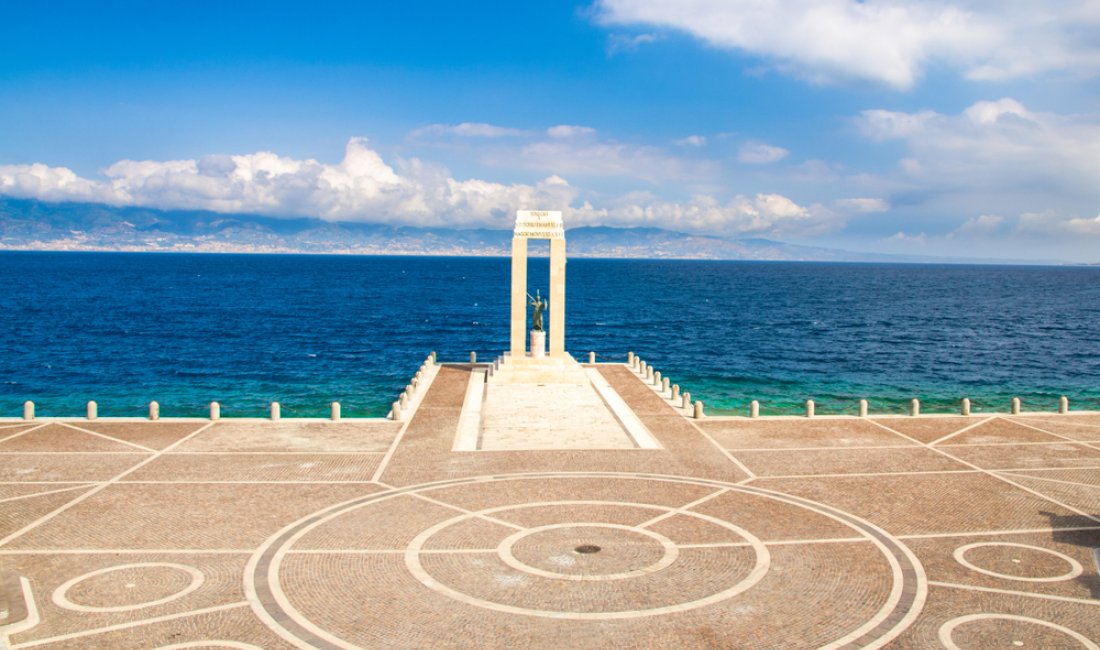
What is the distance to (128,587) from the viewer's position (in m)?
20.6

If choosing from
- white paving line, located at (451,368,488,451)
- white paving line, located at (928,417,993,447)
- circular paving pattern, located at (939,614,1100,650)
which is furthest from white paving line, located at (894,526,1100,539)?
white paving line, located at (451,368,488,451)

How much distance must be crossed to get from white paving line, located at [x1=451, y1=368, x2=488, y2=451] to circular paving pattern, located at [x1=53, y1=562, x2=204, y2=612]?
14.3 m

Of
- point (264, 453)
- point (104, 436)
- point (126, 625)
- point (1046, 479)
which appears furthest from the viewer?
point (104, 436)

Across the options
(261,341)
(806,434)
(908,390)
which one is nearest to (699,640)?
(806,434)

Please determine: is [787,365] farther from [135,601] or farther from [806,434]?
[135,601]

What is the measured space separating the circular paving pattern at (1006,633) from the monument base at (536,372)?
32.7 meters

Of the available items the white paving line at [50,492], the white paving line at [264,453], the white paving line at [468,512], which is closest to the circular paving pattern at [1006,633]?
the white paving line at [468,512]

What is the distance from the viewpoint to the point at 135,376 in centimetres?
6731

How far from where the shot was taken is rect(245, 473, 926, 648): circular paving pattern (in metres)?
19.0

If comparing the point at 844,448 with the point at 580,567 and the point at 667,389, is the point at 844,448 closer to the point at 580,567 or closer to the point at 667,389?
the point at 667,389

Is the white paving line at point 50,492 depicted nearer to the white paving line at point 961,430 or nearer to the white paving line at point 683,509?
the white paving line at point 683,509

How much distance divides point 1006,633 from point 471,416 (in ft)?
87.3

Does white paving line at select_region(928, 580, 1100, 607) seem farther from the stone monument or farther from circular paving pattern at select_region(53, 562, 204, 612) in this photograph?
the stone monument

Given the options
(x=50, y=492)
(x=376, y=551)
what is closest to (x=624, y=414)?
(x=376, y=551)
